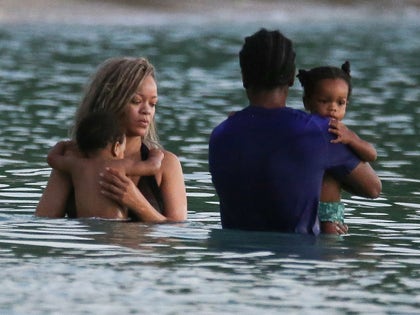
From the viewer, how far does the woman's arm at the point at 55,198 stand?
36.1 ft

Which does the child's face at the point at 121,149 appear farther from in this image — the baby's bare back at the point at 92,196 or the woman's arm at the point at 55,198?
the woman's arm at the point at 55,198

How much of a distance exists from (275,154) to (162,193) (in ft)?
4.89

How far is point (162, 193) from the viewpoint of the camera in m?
11.1

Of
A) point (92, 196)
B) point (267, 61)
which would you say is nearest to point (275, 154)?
point (267, 61)

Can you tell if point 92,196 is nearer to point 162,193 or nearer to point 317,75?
point 162,193

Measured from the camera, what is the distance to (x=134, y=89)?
35.7ft

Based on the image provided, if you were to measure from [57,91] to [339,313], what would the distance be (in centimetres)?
1797

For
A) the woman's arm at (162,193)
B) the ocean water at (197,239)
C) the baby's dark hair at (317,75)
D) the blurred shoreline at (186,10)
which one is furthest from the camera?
the blurred shoreline at (186,10)

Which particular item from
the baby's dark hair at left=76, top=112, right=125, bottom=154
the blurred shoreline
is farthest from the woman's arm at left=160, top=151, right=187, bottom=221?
the blurred shoreline

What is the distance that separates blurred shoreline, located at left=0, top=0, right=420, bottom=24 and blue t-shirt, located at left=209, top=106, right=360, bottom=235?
40.0 meters

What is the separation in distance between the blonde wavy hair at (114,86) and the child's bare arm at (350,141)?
1611 millimetres

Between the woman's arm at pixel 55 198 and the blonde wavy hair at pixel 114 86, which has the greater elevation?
the blonde wavy hair at pixel 114 86

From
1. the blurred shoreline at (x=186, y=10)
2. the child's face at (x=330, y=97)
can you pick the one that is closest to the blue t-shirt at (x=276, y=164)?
the child's face at (x=330, y=97)

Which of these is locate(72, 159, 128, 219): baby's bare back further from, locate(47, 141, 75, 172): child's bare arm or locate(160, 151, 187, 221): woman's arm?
locate(160, 151, 187, 221): woman's arm
